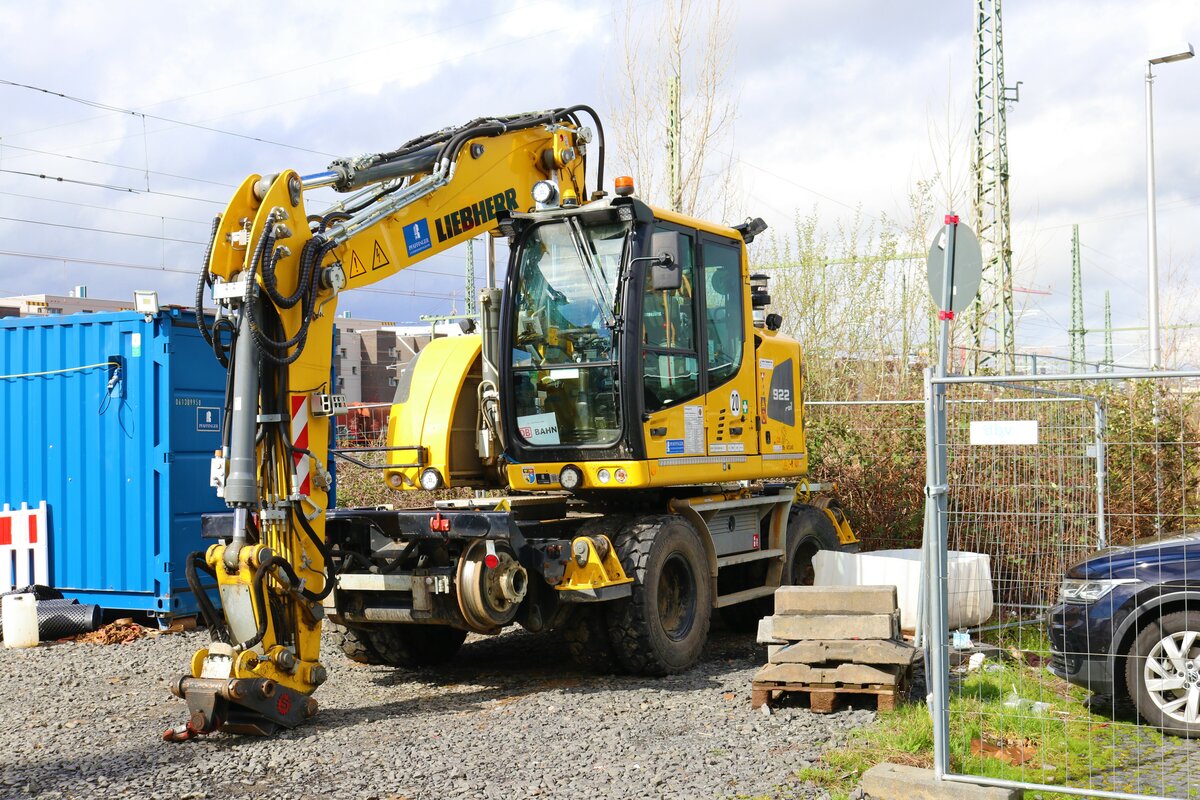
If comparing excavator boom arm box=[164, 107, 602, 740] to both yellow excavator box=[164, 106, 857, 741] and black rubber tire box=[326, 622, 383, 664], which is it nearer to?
yellow excavator box=[164, 106, 857, 741]

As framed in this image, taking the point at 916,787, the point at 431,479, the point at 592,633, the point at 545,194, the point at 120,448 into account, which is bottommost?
the point at 916,787

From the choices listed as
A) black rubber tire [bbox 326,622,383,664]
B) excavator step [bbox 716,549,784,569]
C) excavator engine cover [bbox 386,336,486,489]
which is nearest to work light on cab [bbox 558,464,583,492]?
excavator engine cover [bbox 386,336,486,489]

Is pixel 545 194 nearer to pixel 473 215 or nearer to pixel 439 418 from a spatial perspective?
pixel 473 215

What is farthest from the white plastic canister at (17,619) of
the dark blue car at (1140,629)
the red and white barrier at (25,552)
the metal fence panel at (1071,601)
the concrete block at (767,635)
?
the dark blue car at (1140,629)

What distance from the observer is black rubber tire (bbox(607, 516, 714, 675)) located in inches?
314

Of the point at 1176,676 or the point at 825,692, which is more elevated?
the point at 1176,676

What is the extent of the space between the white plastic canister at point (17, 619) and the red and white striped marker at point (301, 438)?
4332mm

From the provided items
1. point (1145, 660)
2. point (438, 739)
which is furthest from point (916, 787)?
point (438, 739)

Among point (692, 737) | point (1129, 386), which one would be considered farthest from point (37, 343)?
point (1129, 386)

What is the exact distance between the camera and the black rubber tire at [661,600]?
7.98 m

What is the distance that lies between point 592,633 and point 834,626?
172cm

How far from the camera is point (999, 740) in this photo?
20.8ft

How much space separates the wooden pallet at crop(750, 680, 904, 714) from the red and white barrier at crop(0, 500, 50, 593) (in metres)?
7.17

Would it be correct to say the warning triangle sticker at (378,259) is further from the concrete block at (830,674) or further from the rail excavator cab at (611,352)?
the concrete block at (830,674)
